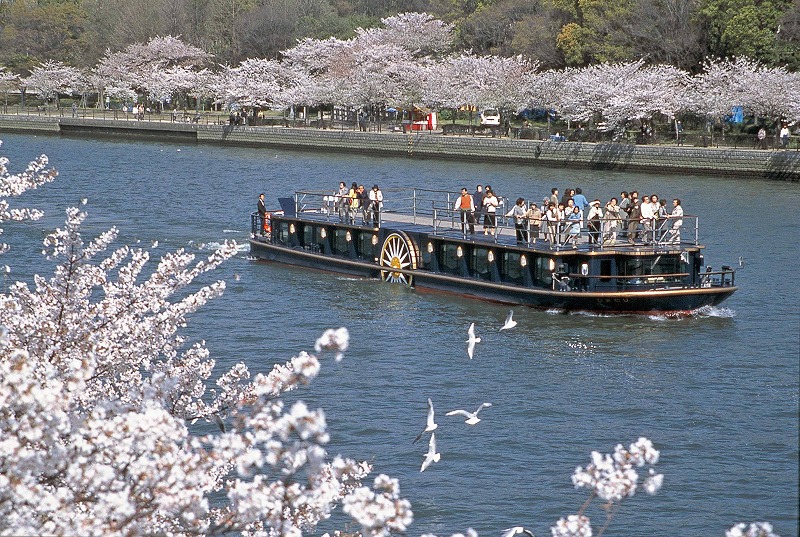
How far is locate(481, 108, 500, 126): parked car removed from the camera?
100 meters

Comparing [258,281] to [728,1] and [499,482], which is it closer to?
[499,482]

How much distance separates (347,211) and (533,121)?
62448 mm

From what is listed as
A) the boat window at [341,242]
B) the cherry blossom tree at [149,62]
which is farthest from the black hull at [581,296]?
the cherry blossom tree at [149,62]

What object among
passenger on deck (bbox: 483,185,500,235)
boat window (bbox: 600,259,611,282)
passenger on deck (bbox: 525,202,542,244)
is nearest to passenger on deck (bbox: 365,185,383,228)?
passenger on deck (bbox: 483,185,500,235)

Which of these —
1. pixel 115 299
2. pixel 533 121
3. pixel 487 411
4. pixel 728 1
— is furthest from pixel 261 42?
pixel 115 299

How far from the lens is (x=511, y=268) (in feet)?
123

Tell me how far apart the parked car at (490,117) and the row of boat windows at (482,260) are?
5547cm

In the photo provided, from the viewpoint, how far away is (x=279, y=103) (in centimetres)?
11488

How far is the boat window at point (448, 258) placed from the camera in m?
39.2

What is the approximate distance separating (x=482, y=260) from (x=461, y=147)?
49.2m

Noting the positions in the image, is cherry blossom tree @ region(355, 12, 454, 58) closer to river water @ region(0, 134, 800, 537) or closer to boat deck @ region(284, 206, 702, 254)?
river water @ region(0, 134, 800, 537)

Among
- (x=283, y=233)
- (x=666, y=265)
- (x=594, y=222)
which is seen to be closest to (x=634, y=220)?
(x=666, y=265)

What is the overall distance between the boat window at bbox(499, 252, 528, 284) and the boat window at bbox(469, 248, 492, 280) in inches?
22.1

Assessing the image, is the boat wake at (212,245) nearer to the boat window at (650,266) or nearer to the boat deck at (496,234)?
the boat deck at (496,234)
